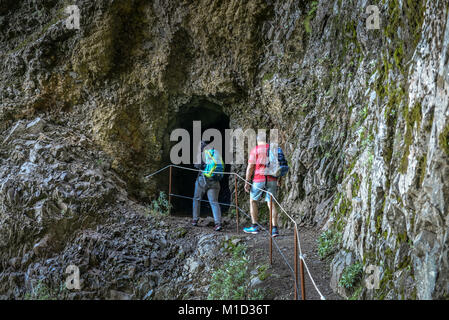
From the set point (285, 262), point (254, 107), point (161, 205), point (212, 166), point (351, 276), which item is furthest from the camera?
point (254, 107)

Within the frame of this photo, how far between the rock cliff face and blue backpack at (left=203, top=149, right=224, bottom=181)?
1461 millimetres

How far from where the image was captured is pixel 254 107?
9.05 m

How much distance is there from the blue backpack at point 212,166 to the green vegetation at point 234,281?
75.2 inches

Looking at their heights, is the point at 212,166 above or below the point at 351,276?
above

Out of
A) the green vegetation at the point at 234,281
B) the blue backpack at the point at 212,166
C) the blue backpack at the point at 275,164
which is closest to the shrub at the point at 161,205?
the blue backpack at the point at 212,166

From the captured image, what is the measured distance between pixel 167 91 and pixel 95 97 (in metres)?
1.67

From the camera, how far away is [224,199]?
1096 cm

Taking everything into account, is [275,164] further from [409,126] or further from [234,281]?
[409,126]

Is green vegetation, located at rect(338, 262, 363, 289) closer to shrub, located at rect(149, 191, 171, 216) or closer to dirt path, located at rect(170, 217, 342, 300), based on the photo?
dirt path, located at rect(170, 217, 342, 300)

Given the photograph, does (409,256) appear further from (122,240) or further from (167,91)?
(167,91)

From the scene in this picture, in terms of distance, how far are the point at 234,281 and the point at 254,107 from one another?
4.69 meters

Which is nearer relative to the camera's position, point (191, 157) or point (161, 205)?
point (161, 205)

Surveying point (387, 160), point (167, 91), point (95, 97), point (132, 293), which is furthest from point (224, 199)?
point (387, 160)

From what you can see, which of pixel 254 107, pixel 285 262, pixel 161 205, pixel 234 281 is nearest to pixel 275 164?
pixel 285 262
